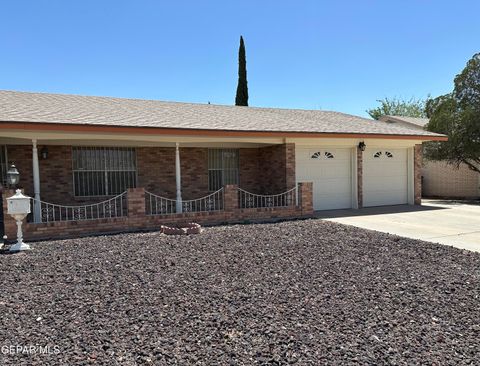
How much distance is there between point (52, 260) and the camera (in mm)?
6301

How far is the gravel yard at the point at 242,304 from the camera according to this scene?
128 inches

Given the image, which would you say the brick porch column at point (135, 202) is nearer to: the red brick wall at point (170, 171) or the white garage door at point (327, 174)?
the red brick wall at point (170, 171)

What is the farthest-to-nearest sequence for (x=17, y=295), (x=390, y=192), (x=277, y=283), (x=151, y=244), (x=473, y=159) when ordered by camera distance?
1. (x=473, y=159)
2. (x=390, y=192)
3. (x=151, y=244)
4. (x=277, y=283)
5. (x=17, y=295)

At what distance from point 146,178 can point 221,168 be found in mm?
2715

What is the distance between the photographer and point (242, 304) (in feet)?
14.2

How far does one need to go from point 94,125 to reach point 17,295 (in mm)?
5409

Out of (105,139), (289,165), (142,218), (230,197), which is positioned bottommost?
(142,218)

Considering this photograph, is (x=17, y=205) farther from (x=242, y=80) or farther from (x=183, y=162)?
(x=242, y=80)

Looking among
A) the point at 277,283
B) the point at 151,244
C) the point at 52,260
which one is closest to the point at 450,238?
the point at 277,283

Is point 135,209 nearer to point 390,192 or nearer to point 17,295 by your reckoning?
point 17,295

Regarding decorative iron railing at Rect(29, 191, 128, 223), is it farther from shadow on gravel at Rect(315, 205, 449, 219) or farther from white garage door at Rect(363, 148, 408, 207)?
white garage door at Rect(363, 148, 408, 207)

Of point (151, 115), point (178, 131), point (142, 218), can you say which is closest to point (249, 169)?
point (151, 115)

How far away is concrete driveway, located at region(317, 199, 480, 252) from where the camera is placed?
26.8 ft

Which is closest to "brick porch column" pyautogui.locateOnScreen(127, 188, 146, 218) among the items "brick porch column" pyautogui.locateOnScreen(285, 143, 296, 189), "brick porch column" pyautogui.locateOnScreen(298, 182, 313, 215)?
"brick porch column" pyautogui.locateOnScreen(298, 182, 313, 215)
